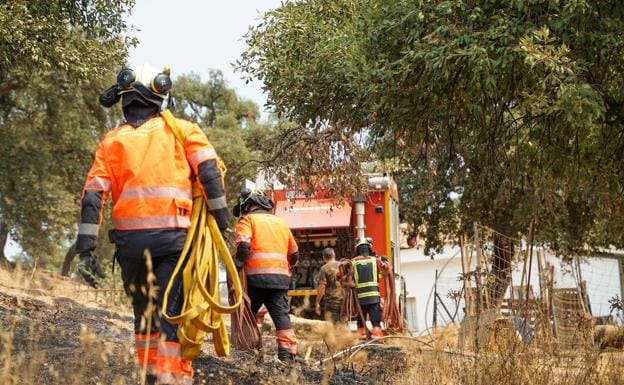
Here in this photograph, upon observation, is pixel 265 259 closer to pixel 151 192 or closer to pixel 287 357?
pixel 287 357

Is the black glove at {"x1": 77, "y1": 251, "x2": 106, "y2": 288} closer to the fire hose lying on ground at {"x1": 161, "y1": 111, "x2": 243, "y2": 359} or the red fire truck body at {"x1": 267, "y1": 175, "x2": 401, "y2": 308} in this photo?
the fire hose lying on ground at {"x1": 161, "y1": 111, "x2": 243, "y2": 359}

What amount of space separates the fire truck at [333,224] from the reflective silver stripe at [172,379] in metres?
12.1

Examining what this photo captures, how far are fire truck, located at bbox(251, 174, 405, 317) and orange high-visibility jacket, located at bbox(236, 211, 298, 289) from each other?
833 cm

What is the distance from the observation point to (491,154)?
27.8ft

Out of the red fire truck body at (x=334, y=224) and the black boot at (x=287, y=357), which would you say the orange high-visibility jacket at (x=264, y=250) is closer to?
the black boot at (x=287, y=357)

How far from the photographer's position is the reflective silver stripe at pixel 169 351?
518 centimetres

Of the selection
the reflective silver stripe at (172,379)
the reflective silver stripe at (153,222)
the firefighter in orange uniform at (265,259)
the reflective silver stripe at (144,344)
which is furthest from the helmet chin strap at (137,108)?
the firefighter in orange uniform at (265,259)

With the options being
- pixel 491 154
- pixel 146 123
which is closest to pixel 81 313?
pixel 491 154

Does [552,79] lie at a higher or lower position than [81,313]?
higher

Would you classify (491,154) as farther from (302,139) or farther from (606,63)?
(302,139)

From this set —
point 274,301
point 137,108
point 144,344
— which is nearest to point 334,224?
point 274,301

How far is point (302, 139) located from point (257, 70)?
167cm

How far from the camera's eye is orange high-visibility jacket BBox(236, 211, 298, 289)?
877 centimetres

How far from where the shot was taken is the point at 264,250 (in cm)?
884
